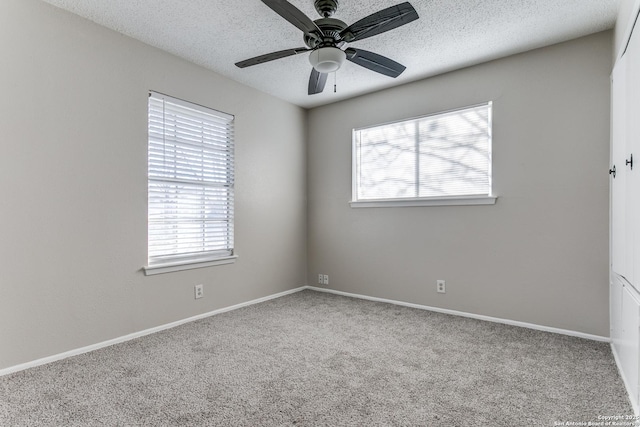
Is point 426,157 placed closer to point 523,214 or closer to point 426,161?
point 426,161

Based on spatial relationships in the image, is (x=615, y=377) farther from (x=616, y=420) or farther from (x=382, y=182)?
(x=382, y=182)

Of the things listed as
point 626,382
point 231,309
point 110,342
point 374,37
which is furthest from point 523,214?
point 110,342

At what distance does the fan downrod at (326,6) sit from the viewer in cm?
218

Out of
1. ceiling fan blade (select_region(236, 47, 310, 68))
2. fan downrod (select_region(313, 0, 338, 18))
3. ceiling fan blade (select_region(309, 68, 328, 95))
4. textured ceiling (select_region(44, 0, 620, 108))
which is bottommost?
ceiling fan blade (select_region(309, 68, 328, 95))

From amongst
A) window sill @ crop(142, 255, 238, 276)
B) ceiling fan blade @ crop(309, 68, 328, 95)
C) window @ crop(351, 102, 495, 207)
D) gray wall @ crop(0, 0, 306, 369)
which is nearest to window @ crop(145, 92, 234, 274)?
window sill @ crop(142, 255, 238, 276)

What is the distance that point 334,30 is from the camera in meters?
2.11

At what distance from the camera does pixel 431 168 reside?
366 centimetres

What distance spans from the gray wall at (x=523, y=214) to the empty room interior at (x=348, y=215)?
2 cm

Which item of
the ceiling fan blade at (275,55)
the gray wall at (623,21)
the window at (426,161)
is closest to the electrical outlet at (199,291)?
the window at (426,161)

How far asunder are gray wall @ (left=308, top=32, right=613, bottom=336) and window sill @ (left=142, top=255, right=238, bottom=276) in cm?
168

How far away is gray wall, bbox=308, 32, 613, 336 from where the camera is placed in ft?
9.07

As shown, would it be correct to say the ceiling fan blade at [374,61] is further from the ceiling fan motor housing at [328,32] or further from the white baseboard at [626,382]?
the white baseboard at [626,382]

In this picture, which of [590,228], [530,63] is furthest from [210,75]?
[590,228]

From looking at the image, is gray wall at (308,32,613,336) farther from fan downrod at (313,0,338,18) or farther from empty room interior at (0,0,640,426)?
fan downrod at (313,0,338,18)
